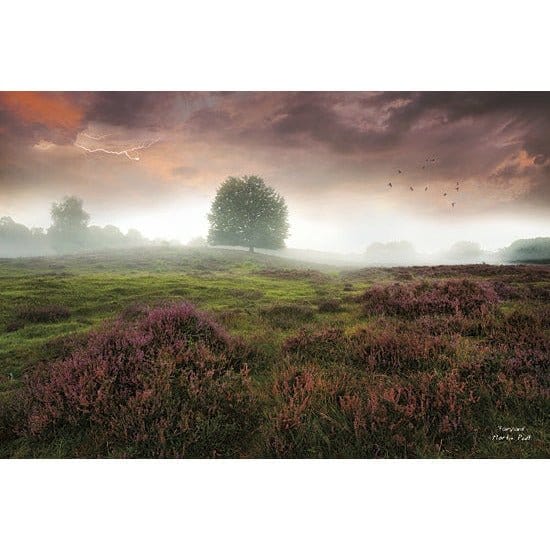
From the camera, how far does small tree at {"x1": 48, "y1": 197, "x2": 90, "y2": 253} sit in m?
7.46

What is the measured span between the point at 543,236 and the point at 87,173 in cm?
1209

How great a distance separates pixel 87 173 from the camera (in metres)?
7.47

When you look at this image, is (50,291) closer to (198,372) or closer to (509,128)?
(198,372)

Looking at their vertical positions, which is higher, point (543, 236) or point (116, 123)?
point (116, 123)

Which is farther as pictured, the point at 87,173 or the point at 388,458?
the point at 87,173

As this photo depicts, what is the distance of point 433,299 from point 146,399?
6482 millimetres

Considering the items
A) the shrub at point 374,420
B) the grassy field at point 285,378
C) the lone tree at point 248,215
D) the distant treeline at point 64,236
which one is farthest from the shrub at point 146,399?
the lone tree at point 248,215

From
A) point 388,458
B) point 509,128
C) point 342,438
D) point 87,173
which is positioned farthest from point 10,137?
A: point 509,128

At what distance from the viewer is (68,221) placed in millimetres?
8008

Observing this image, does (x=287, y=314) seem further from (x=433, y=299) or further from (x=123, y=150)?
(x=123, y=150)

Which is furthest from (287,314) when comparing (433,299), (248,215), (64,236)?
(64,236)
